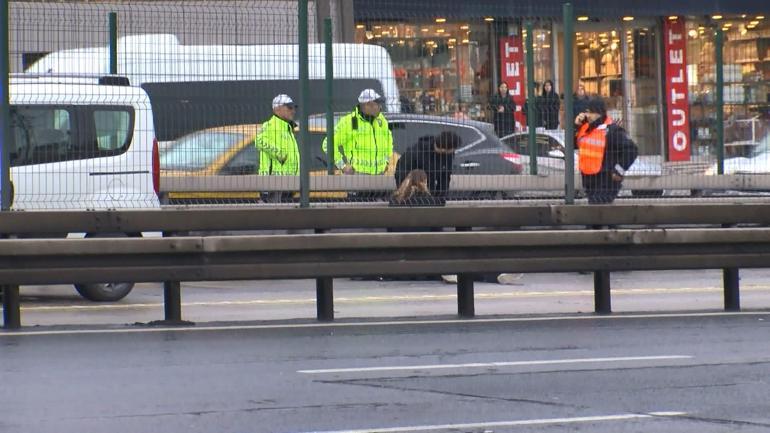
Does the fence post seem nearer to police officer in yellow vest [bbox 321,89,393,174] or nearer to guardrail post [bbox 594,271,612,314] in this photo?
police officer in yellow vest [bbox 321,89,393,174]

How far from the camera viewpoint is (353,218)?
1199 cm

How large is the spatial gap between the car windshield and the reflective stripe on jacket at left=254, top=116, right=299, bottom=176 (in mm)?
315

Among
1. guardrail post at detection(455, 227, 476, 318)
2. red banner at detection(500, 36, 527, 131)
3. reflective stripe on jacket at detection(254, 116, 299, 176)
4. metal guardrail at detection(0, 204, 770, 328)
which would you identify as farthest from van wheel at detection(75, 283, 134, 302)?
red banner at detection(500, 36, 527, 131)

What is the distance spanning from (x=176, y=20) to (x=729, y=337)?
548cm

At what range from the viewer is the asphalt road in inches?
309

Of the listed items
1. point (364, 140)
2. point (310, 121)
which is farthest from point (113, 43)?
point (364, 140)

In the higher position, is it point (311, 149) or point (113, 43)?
point (113, 43)

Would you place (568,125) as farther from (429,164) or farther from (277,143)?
(277,143)

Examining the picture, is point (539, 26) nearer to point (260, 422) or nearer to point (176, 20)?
point (176, 20)

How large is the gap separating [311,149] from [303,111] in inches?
23.9

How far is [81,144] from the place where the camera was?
13.2 meters

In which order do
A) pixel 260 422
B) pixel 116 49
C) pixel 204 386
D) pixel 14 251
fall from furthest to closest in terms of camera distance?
pixel 116 49, pixel 14 251, pixel 204 386, pixel 260 422

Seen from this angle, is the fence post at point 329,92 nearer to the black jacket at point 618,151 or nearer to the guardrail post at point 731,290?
the black jacket at point 618,151

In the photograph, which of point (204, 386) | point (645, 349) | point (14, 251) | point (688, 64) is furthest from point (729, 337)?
point (688, 64)
